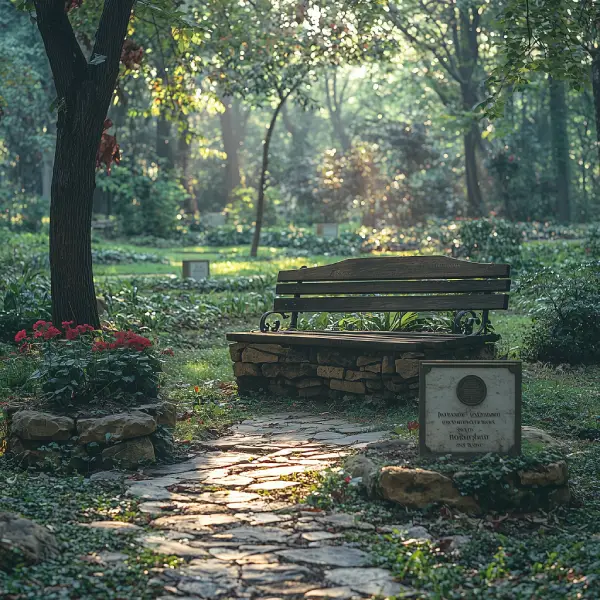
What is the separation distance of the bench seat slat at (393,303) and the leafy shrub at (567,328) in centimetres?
186

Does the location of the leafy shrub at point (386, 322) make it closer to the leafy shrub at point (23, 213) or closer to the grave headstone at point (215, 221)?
the leafy shrub at point (23, 213)

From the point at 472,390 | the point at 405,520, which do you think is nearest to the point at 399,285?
the point at 472,390

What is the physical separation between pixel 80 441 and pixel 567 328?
18.8 feet

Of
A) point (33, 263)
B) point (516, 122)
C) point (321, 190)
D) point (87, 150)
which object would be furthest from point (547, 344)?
point (516, 122)

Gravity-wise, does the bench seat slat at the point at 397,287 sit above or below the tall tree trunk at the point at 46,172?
below

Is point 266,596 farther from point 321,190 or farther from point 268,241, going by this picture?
point 321,190

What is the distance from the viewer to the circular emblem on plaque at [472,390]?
5621 mm

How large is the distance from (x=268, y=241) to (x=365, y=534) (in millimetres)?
24481

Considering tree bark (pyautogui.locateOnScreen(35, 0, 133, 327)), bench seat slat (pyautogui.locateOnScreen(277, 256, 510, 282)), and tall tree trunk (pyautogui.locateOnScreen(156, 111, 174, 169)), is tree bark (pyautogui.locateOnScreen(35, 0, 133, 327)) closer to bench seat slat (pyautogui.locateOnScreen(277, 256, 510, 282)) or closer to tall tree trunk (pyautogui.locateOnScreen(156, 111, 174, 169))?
bench seat slat (pyautogui.locateOnScreen(277, 256, 510, 282))

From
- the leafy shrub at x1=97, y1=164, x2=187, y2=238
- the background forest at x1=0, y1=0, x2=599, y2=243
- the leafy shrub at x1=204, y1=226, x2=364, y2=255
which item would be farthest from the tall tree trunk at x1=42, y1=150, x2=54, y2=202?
the leafy shrub at x1=204, y1=226, x2=364, y2=255

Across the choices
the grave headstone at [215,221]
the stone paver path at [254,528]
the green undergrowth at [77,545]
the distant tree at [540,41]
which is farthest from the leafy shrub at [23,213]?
the green undergrowth at [77,545]

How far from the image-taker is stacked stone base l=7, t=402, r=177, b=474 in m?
6.41

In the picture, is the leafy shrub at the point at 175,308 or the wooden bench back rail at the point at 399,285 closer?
the wooden bench back rail at the point at 399,285

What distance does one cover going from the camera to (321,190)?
3444cm
